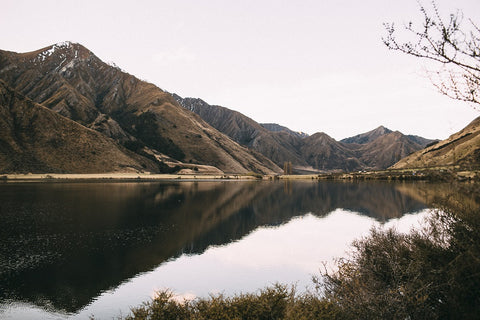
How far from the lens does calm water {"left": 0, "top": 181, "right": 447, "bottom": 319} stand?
70.0 ft

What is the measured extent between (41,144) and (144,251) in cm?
17408

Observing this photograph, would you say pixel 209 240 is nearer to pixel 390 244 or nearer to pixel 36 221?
pixel 390 244

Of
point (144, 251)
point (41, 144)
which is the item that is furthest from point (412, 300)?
point (41, 144)

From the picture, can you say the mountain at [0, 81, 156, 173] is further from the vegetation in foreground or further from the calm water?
the vegetation in foreground

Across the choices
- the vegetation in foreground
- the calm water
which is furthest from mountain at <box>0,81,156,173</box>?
the vegetation in foreground

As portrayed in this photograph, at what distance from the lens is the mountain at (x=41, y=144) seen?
160m

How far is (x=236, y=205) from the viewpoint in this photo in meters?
74.5

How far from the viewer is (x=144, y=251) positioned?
32969mm

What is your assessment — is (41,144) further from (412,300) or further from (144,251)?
(412,300)

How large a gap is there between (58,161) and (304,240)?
170m

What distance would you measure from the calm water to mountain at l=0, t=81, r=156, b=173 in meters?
113

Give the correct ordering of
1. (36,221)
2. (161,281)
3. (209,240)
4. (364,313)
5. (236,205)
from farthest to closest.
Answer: (236,205)
(36,221)
(209,240)
(161,281)
(364,313)

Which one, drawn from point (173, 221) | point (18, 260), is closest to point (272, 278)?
point (18, 260)

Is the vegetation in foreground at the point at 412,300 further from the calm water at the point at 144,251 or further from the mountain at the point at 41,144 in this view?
the mountain at the point at 41,144
